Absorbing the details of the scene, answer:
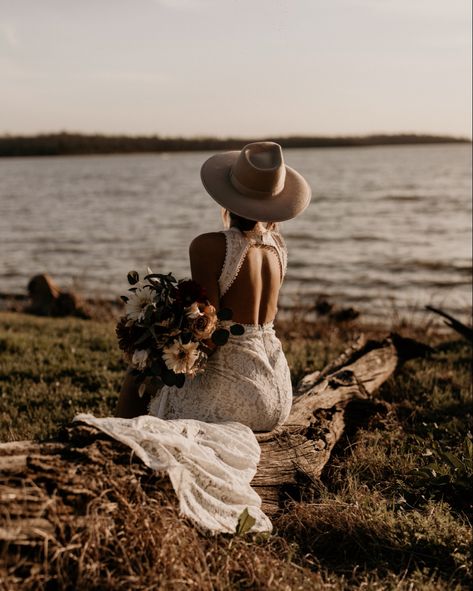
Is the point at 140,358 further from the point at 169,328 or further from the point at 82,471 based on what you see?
the point at 82,471

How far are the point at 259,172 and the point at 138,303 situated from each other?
4.04ft

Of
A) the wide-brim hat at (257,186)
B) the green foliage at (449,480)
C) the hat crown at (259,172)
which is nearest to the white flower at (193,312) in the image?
the wide-brim hat at (257,186)

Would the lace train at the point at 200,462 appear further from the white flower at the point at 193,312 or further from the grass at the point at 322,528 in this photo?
the white flower at the point at 193,312

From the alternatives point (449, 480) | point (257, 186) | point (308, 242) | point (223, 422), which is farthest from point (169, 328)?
point (308, 242)

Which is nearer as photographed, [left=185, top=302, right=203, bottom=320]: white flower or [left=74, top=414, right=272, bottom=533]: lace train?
[left=74, top=414, right=272, bottom=533]: lace train

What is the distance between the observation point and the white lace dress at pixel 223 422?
3973 mm

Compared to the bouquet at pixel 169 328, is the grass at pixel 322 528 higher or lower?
lower

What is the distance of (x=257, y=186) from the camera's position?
16.3 feet

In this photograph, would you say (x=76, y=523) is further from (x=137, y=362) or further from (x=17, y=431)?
(x=17, y=431)

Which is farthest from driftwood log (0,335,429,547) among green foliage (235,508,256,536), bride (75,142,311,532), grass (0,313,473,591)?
green foliage (235,508,256,536)

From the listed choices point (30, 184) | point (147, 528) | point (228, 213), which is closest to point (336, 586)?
point (147, 528)

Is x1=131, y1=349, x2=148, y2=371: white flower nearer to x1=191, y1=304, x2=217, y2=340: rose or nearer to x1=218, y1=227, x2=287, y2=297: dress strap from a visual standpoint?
x1=191, y1=304, x2=217, y2=340: rose

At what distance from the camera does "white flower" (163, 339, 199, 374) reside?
179 inches

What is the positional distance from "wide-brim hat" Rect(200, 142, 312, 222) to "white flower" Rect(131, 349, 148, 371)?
114 centimetres
